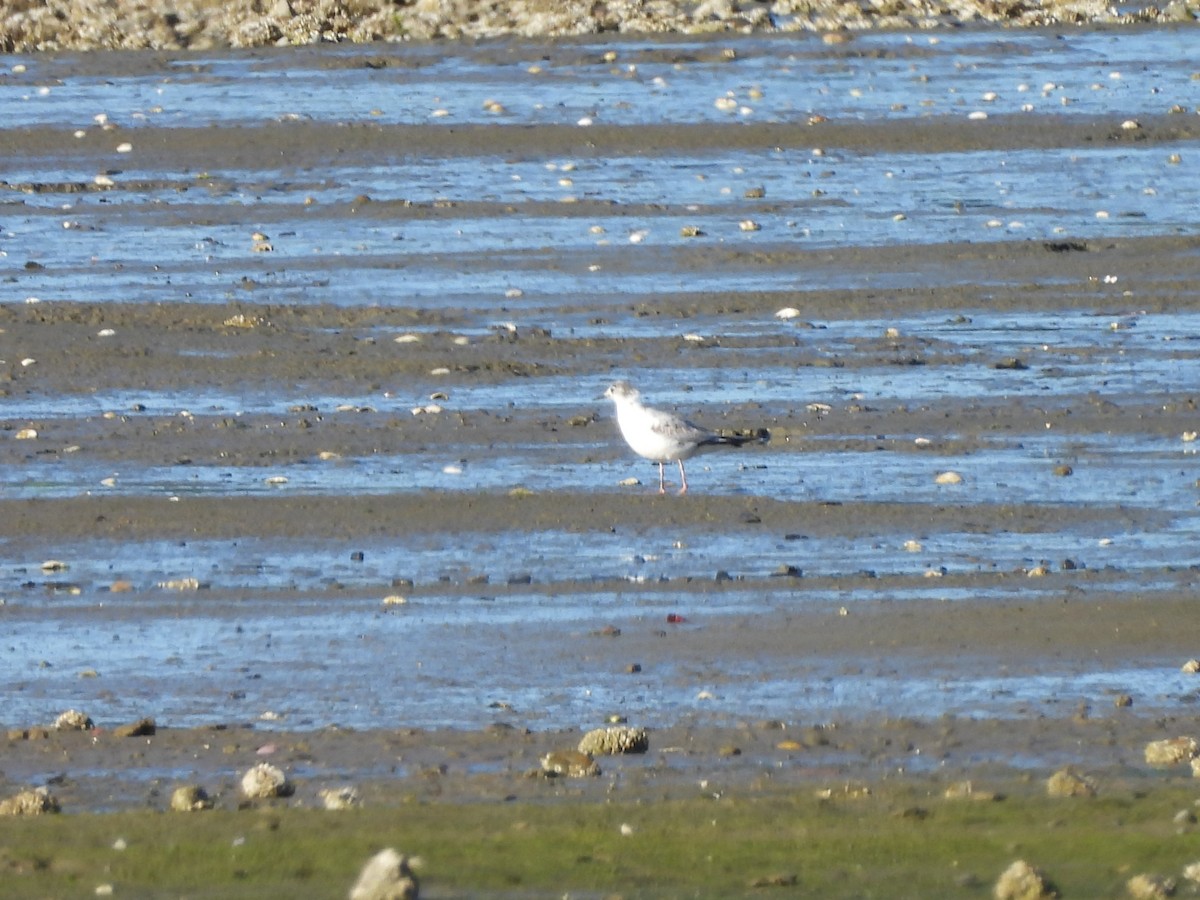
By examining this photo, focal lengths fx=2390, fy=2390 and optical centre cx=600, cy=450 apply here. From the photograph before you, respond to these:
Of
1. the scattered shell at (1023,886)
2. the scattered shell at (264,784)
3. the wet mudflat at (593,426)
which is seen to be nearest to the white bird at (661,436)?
the wet mudflat at (593,426)

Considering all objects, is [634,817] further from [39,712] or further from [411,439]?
[411,439]

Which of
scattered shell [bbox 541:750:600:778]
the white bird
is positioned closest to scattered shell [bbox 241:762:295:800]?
scattered shell [bbox 541:750:600:778]

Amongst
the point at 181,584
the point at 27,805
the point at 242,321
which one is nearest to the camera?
the point at 27,805

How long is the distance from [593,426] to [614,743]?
4.00 metres

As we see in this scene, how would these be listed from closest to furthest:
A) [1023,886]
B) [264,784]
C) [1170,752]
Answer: [1023,886] < [264,784] < [1170,752]

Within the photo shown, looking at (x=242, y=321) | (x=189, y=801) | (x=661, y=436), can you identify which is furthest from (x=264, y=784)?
(x=242, y=321)

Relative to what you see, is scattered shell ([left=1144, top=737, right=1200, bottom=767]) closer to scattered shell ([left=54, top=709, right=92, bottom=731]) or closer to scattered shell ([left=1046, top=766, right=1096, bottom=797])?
scattered shell ([left=1046, top=766, right=1096, bottom=797])

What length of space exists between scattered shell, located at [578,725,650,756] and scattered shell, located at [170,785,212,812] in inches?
38.8

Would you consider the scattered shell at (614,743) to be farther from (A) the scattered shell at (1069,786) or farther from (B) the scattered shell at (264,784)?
(A) the scattered shell at (1069,786)

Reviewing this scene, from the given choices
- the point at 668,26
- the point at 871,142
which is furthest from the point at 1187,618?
the point at 668,26

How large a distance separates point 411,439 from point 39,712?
3.36 metres

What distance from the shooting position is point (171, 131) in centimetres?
1725

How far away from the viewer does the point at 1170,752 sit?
5.95 meters

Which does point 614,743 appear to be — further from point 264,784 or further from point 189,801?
point 189,801
